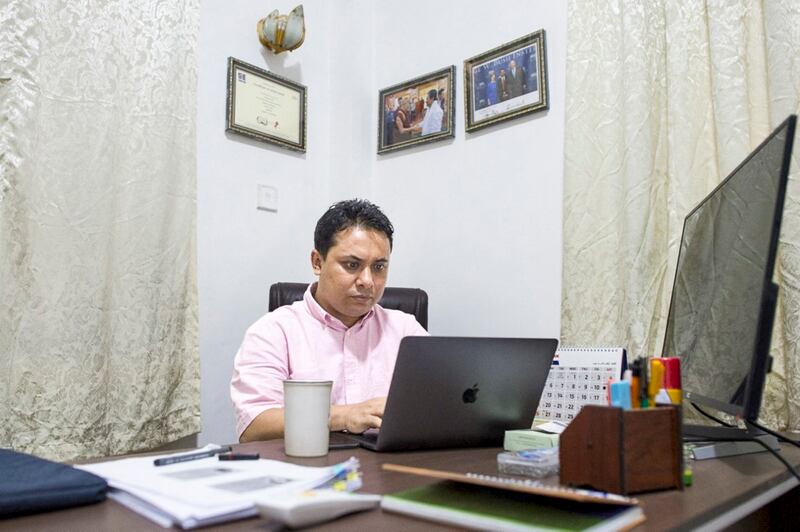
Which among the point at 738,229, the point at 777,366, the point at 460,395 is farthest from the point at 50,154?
the point at 777,366

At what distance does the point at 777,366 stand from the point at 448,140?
1.38m

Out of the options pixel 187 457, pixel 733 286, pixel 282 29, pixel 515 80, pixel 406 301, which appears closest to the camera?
pixel 187 457

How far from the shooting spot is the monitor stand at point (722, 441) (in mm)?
923

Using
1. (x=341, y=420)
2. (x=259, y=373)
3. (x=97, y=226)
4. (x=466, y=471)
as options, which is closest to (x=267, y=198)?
(x=97, y=226)

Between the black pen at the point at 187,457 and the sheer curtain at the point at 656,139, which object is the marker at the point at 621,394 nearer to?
the black pen at the point at 187,457

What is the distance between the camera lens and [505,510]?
567 mm

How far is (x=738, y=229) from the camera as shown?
949mm

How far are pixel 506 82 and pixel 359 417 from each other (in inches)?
58.4

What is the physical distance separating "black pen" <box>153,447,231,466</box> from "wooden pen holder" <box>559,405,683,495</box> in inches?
18.2

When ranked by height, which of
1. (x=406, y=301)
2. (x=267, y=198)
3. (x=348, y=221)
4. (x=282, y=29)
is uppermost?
(x=282, y=29)

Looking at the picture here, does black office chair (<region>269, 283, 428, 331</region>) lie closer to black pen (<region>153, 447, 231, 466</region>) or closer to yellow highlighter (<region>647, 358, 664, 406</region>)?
black pen (<region>153, 447, 231, 466</region>)

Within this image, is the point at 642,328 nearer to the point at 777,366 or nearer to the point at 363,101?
the point at 777,366

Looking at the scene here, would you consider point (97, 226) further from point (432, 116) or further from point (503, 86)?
point (503, 86)

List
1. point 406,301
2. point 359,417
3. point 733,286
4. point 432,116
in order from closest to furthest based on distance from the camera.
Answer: point 733,286 < point 359,417 < point 406,301 < point 432,116
